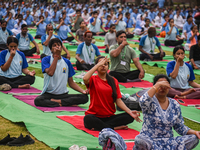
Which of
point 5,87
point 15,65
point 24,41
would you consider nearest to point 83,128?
point 5,87

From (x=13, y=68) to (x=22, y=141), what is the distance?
10.4 feet

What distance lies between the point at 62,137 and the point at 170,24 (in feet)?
37.0

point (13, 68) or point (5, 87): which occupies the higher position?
→ point (13, 68)

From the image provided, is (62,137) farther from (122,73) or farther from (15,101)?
(122,73)

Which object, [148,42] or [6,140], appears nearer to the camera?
[6,140]

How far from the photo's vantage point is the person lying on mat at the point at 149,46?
10.9 metres

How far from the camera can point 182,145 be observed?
3.75 m

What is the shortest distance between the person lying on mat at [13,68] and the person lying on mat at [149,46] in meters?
4.52

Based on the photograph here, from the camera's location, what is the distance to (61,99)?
20.3 ft

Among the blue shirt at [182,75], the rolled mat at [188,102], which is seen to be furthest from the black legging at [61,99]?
the blue shirt at [182,75]

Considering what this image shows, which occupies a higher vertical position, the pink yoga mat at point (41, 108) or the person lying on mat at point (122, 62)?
the person lying on mat at point (122, 62)

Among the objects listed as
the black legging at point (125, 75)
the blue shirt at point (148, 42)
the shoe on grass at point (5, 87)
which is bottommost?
the black legging at point (125, 75)

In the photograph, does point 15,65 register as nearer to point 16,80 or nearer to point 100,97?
point 16,80

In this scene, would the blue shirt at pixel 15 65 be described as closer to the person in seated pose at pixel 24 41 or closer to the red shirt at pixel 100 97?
the red shirt at pixel 100 97
